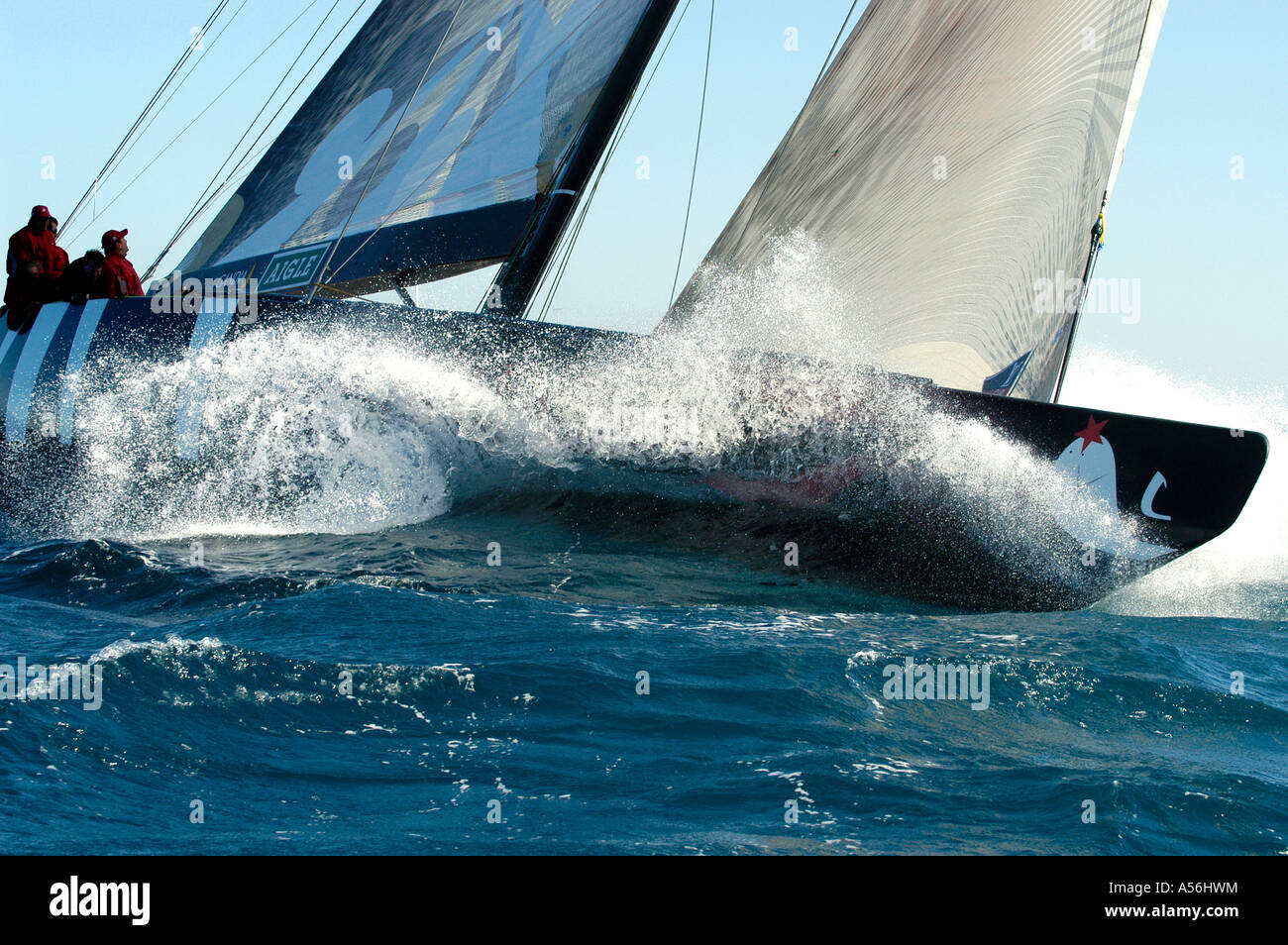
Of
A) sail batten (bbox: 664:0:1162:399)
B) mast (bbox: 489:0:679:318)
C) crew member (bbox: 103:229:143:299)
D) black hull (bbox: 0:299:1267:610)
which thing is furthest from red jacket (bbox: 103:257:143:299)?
sail batten (bbox: 664:0:1162:399)

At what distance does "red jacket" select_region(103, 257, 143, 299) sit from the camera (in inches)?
239

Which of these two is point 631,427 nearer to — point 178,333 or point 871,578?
point 871,578

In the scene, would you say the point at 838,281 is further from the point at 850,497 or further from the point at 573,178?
the point at 850,497

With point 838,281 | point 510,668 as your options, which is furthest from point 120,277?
point 510,668

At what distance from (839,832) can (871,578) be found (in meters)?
2.54

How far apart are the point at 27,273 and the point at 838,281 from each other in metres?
4.52

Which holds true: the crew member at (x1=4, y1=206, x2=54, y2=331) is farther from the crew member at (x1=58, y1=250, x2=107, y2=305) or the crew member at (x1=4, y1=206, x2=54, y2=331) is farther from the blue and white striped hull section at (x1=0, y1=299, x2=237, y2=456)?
the crew member at (x1=58, y1=250, x2=107, y2=305)

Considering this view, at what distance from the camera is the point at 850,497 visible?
4.57m

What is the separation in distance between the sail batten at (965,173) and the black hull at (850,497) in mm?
1293

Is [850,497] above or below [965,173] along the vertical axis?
below

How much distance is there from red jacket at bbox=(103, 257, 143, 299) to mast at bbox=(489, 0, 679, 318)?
203 centimetres

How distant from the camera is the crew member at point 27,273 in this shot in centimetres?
626

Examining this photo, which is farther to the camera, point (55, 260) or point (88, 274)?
point (55, 260)

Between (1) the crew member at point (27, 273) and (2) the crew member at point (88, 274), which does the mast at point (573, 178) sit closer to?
(2) the crew member at point (88, 274)
